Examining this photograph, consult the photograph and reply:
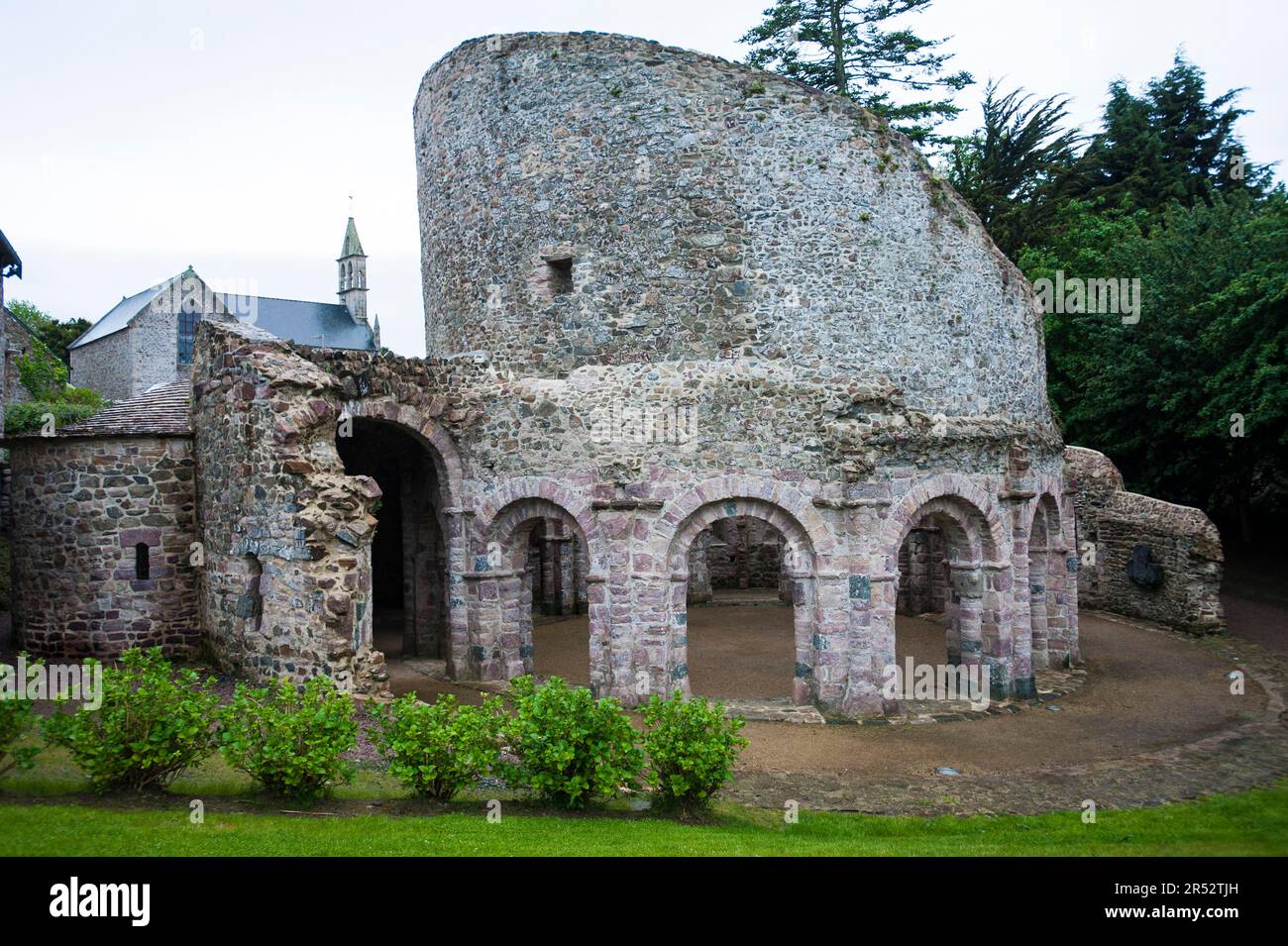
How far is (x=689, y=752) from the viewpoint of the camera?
943cm

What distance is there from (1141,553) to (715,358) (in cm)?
1376

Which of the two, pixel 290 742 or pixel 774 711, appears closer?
pixel 290 742

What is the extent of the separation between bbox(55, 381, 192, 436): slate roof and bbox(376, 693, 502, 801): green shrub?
8977 millimetres

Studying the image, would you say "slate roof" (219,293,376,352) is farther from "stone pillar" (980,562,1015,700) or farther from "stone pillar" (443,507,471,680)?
"stone pillar" (980,562,1015,700)

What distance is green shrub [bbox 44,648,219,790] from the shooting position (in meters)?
8.57

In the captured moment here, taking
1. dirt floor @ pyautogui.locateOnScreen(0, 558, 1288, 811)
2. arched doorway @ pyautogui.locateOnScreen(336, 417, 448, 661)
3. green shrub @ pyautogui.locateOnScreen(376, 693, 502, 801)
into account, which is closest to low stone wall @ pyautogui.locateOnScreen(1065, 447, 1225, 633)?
dirt floor @ pyautogui.locateOnScreen(0, 558, 1288, 811)

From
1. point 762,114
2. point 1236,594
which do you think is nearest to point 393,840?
point 762,114

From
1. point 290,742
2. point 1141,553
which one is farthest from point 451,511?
point 1141,553

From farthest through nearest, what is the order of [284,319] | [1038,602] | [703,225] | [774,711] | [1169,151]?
1. [284,319]
2. [1169,151]
3. [1038,602]
4. [703,225]
5. [774,711]

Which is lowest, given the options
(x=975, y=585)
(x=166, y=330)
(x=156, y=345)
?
(x=975, y=585)

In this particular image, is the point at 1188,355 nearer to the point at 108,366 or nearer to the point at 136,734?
the point at 136,734

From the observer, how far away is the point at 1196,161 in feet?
110

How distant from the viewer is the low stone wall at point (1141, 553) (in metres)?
21.5

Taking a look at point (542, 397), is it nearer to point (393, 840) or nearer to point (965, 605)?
point (965, 605)
